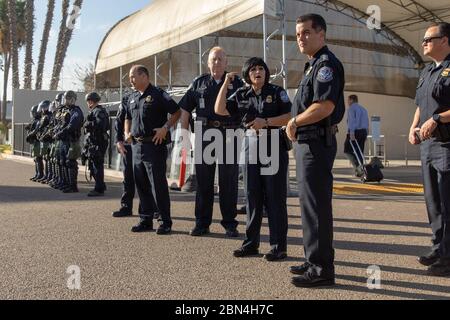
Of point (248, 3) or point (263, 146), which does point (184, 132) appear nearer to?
point (263, 146)

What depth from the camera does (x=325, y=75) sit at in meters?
3.54

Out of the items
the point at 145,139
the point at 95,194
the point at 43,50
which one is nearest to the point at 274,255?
the point at 145,139

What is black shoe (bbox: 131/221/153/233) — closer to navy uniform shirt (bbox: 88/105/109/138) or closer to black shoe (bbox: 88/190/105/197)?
black shoe (bbox: 88/190/105/197)

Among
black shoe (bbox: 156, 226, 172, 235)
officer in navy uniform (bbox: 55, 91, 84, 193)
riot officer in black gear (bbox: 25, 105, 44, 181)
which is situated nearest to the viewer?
black shoe (bbox: 156, 226, 172, 235)

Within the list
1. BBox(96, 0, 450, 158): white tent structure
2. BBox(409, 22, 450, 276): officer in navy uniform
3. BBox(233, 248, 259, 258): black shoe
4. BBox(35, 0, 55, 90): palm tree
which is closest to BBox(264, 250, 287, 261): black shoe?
BBox(233, 248, 259, 258): black shoe

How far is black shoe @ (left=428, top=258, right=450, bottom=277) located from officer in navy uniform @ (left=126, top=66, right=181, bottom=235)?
284 centimetres

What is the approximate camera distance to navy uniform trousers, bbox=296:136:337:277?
145 inches

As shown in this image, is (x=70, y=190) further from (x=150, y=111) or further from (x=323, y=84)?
(x=323, y=84)

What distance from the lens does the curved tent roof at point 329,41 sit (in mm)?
14602

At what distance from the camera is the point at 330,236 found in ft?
12.3

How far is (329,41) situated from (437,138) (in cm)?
1472

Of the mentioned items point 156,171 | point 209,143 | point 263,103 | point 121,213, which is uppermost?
point 263,103

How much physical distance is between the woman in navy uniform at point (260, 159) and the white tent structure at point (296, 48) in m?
8.14
